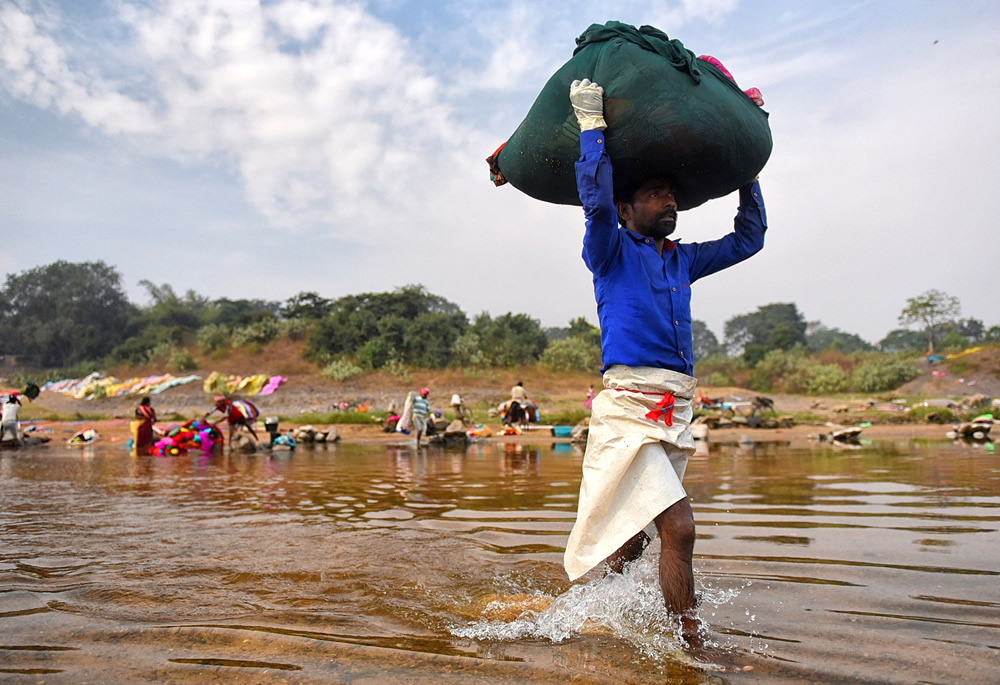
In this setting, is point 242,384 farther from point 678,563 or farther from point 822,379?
point 678,563

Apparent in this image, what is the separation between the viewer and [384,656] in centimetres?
208

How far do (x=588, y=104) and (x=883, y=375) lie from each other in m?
30.8

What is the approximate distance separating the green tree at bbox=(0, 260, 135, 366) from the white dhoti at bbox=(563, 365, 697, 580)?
161ft

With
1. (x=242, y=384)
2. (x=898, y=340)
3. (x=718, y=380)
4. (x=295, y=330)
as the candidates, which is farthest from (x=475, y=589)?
(x=898, y=340)

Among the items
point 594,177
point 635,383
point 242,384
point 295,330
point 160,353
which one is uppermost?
point 295,330

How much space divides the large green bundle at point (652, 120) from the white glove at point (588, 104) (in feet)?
0.17

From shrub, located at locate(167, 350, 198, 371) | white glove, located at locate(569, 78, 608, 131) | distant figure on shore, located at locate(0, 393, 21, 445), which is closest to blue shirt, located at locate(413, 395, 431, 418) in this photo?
distant figure on shore, located at locate(0, 393, 21, 445)

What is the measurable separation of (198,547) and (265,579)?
0.94 metres

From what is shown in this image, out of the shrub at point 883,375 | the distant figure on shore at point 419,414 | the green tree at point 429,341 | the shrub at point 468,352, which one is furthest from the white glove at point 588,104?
the shrub at point 883,375

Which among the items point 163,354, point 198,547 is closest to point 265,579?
point 198,547

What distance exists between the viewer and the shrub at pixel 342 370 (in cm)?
3079

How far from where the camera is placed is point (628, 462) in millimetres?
2447

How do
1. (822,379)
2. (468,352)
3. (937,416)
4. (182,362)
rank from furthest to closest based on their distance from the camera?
1. (182,362)
2. (468,352)
3. (822,379)
4. (937,416)

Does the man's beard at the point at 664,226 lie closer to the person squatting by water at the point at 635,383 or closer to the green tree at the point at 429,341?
the person squatting by water at the point at 635,383
